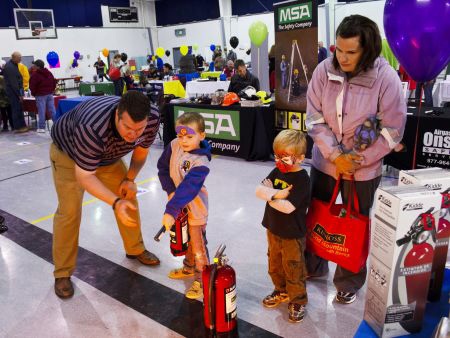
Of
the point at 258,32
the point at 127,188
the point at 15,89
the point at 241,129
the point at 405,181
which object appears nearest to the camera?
the point at 405,181

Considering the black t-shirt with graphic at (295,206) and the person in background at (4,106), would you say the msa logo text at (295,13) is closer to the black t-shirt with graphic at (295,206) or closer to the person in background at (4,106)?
the black t-shirt with graphic at (295,206)

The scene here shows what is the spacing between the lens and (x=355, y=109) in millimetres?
1905

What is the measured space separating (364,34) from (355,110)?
0.35 meters

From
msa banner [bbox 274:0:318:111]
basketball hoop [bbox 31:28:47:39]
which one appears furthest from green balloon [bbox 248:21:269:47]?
basketball hoop [bbox 31:28:47:39]

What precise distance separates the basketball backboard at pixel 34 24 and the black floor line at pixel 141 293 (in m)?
18.3

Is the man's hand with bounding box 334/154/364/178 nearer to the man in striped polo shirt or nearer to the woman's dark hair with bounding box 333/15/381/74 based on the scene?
the woman's dark hair with bounding box 333/15/381/74

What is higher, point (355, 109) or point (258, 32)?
point (258, 32)

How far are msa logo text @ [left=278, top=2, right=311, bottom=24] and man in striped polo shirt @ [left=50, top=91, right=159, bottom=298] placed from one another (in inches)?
124

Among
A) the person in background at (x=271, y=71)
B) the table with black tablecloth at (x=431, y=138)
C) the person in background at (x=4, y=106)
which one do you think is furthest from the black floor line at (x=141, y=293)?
the person in background at (x=271, y=71)

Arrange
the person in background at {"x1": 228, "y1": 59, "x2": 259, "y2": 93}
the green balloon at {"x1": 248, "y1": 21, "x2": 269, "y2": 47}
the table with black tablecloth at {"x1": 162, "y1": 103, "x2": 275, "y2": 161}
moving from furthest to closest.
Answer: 1. the green balloon at {"x1": 248, "y1": 21, "x2": 269, "y2": 47}
2. the person in background at {"x1": 228, "y1": 59, "x2": 259, "y2": 93}
3. the table with black tablecloth at {"x1": 162, "y1": 103, "x2": 275, "y2": 161}

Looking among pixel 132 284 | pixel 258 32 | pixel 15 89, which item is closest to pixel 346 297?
pixel 132 284

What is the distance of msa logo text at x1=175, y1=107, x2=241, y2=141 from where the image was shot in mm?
5508

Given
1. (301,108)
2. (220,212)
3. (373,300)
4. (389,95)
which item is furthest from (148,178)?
(373,300)

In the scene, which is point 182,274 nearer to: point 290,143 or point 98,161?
point 98,161
